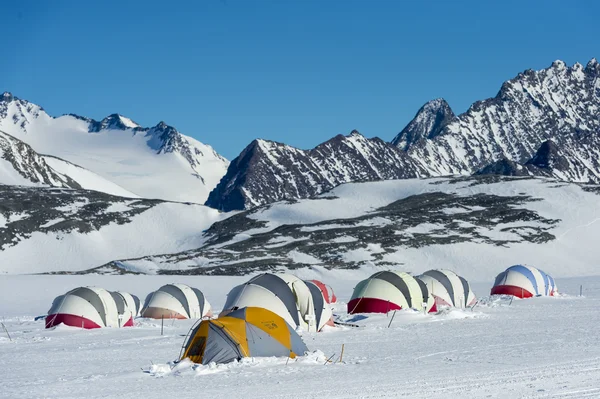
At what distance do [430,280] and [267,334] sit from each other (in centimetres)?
2296

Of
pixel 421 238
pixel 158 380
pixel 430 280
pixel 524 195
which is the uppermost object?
pixel 524 195

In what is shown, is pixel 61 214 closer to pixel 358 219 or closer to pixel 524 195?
pixel 358 219

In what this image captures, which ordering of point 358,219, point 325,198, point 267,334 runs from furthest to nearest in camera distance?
1. point 325,198
2. point 358,219
3. point 267,334

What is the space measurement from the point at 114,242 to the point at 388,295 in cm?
11549

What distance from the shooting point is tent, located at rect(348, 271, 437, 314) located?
124 feet

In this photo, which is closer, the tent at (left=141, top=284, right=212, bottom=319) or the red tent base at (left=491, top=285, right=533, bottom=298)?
the tent at (left=141, top=284, right=212, bottom=319)

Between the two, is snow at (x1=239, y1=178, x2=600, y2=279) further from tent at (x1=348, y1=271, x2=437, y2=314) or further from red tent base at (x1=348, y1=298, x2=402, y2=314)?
red tent base at (x1=348, y1=298, x2=402, y2=314)

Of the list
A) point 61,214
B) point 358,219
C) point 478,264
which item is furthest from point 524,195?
point 61,214

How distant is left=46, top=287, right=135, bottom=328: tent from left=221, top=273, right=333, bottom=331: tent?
843cm

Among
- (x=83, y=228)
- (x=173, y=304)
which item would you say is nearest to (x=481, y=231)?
(x=83, y=228)

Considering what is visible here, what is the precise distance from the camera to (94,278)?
270ft

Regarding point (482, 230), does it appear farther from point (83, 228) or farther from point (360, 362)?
point (360, 362)

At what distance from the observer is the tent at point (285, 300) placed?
30.7m

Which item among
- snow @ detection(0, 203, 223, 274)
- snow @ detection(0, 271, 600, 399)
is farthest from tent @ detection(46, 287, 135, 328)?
snow @ detection(0, 203, 223, 274)
